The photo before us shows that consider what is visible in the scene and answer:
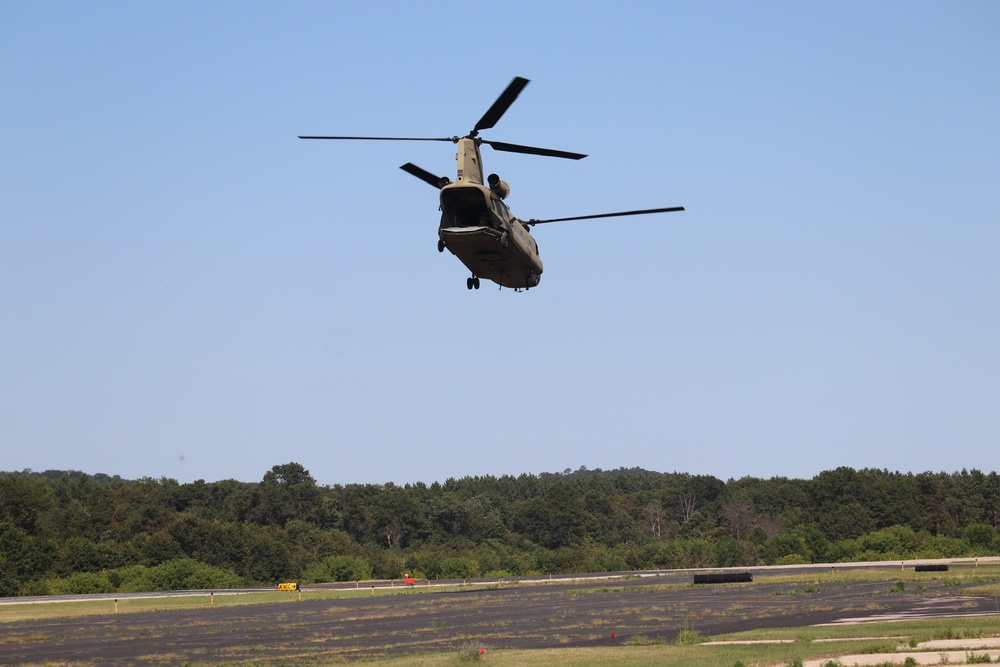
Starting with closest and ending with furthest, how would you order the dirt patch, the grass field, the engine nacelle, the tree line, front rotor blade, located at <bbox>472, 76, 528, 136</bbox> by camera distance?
front rotor blade, located at <bbox>472, 76, 528, 136</bbox>
the grass field
the engine nacelle
the dirt patch
the tree line

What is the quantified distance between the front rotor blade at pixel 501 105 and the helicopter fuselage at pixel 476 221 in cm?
124

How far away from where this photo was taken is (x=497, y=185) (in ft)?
116

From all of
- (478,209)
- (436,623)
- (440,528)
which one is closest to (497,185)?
(478,209)

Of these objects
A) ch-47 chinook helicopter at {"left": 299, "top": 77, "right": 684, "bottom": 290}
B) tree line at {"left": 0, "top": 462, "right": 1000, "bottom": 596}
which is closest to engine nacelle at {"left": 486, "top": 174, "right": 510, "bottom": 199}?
ch-47 chinook helicopter at {"left": 299, "top": 77, "right": 684, "bottom": 290}

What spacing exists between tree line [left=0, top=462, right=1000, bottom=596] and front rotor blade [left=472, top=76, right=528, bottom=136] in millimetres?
75057

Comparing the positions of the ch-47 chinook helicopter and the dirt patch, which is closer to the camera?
the ch-47 chinook helicopter

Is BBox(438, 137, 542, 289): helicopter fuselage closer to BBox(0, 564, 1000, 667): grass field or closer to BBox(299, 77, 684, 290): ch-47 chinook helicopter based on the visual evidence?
BBox(299, 77, 684, 290): ch-47 chinook helicopter

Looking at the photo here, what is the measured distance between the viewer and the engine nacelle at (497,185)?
3519 cm

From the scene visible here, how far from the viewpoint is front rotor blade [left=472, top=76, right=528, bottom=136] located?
30.4 metres

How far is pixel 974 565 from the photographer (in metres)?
90.2

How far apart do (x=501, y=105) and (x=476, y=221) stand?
3.94m

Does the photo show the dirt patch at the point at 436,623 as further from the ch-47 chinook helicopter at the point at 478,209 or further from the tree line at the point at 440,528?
the tree line at the point at 440,528

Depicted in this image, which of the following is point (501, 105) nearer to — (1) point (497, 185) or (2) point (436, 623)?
(1) point (497, 185)

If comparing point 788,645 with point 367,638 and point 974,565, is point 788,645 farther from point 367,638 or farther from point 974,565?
point 974,565
